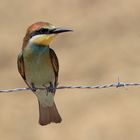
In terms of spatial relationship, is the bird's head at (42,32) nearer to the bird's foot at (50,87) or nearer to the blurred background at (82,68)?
the bird's foot at (50,87)

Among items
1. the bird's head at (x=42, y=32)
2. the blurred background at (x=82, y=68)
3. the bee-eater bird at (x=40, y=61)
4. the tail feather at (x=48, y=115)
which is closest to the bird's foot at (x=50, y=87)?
the bee-eater bird at (x=40, y=61)

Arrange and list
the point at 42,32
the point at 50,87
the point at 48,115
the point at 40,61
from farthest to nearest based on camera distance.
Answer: the point at 48,115
the point at 50,87
the point at 40,61
the point at 42,32

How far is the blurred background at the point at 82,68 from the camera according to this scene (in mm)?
9266

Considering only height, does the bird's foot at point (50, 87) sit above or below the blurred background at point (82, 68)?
above

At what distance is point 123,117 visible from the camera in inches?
367

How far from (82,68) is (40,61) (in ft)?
17.1

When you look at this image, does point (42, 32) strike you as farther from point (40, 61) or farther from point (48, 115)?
point (48, 115)

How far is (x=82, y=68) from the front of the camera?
11.1 m

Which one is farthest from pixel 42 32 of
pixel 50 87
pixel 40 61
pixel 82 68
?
pixel 82 68

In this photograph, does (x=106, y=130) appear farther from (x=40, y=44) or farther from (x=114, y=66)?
(x=40, y=44)

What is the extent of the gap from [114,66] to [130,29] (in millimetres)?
1545

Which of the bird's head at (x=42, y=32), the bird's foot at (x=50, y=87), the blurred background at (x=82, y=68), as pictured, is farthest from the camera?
the blurred background at (x=82, y=68)

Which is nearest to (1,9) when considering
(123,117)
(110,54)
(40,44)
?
(110,54)

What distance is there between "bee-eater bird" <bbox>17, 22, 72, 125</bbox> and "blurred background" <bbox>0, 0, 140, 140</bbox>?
3.05 meters
